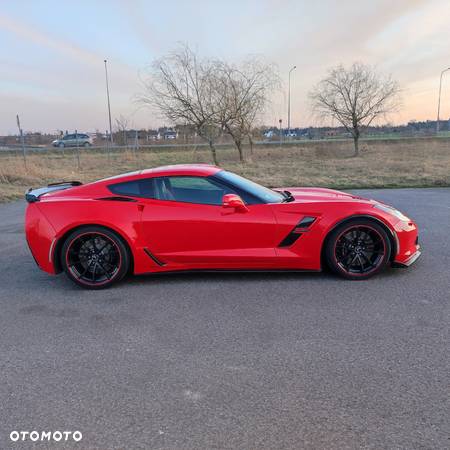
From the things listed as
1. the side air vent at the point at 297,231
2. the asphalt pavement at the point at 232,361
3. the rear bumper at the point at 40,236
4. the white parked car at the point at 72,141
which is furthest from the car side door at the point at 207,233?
the white parked car at the point at 72,141

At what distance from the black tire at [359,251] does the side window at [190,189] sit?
1237mm

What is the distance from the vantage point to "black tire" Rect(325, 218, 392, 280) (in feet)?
13.9

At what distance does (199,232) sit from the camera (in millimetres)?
4184

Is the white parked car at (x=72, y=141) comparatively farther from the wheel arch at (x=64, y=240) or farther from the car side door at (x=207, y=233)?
the car side door at (x=207, y=233)

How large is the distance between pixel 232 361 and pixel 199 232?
1647 millimetres

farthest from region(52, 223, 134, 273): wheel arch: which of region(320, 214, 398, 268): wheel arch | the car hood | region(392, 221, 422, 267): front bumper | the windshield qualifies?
region(392, 221, 422, 267): front bumper

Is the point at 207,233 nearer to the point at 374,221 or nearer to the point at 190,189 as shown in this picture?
the point at 190,189

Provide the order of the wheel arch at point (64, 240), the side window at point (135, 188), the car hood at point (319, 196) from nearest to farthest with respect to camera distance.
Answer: the wheel arch at point (64, 240) < the side window at point (135, 188) < the car hood at point (319, 196)

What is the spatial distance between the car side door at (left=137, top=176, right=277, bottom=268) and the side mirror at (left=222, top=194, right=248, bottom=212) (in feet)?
0.12

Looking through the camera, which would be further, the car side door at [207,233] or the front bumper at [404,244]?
the front bumper at [404,244]

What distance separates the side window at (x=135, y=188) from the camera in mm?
4328

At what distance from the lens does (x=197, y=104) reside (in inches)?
868

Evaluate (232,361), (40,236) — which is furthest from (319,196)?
(40,236)

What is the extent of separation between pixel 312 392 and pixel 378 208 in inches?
98.5
